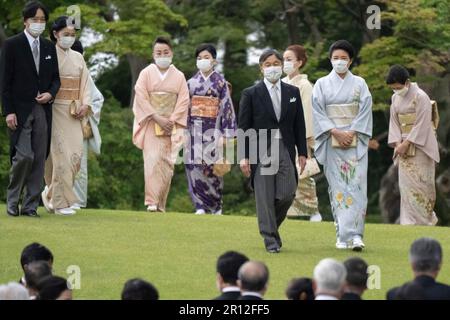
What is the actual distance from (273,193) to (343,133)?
110 cm

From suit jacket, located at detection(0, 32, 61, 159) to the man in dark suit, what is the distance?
2915mm

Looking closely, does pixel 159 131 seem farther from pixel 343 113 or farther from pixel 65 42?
pixel 343 113

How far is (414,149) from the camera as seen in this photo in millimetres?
19469

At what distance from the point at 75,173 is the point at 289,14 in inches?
560

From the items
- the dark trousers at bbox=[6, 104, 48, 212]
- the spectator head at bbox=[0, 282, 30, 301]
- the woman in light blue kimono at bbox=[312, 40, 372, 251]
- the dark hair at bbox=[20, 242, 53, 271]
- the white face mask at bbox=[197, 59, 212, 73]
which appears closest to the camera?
the spectator head at bbox=[0, 282, 30, 301]

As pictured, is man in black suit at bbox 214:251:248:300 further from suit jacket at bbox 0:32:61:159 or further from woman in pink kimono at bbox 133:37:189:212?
woman in pink kimono at bbox 133:37:189:212

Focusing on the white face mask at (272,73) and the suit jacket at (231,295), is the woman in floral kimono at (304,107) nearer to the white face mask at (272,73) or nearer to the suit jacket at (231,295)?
the white face mask at (272,73)

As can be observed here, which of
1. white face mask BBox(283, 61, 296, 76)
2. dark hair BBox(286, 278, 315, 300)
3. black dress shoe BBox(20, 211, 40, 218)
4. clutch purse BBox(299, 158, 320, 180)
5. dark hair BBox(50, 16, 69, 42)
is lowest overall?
dark hair BBox(286, 278, 315, 300)

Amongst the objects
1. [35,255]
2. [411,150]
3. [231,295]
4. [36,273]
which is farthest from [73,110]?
[231,295]

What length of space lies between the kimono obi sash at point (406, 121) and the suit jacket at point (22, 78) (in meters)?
5.06

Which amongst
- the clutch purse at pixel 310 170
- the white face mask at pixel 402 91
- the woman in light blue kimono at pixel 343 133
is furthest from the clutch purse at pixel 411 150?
the woman in light blue kimono at pixel 343 133

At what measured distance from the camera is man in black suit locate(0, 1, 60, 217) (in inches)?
→ 654

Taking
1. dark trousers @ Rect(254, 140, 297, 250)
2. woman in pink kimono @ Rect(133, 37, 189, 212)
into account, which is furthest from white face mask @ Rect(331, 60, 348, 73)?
woman in pink kimono @ Rect(133, 37, 189, 212)
